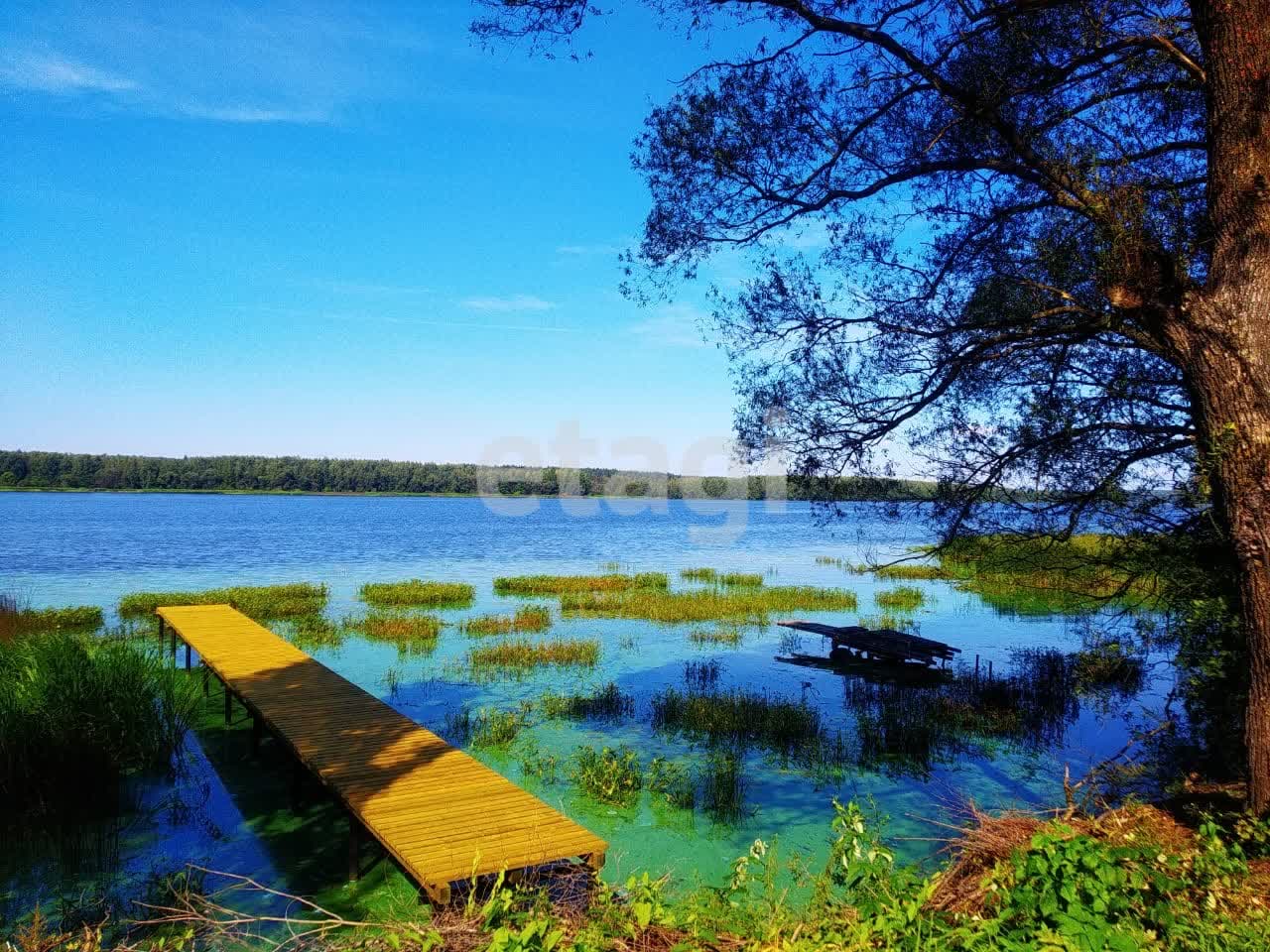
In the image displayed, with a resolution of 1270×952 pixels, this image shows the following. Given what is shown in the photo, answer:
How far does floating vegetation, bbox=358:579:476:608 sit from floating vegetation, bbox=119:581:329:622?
1.81 m

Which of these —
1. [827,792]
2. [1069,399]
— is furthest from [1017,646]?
[1069,399]

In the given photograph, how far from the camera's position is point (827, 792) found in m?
11.1

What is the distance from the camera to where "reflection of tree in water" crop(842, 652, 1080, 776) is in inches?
511

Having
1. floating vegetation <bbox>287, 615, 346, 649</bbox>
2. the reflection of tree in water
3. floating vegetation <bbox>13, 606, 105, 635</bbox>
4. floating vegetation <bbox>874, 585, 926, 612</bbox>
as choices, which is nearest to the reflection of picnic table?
the reflection of tree in water

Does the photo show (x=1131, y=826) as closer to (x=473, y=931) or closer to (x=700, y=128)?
(x=473, y=931)

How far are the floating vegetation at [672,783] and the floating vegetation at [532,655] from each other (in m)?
7.57

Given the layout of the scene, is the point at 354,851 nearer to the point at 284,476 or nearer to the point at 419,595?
the point at 419,595

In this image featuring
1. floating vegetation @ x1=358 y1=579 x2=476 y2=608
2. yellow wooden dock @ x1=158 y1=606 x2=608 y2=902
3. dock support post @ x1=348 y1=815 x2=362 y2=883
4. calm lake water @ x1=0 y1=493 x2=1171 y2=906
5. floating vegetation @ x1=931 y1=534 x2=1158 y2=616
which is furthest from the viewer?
floating vegetation @ x1=358 y1=579 x2=476 y2=608

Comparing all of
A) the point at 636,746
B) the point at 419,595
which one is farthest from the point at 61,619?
the point at 636,746

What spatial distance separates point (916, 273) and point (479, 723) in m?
9.87

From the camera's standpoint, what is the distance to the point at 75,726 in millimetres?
10711

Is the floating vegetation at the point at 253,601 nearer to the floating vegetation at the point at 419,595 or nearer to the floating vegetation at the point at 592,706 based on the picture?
the floating vegetation at the point at 419,595

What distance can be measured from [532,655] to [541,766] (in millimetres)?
8129

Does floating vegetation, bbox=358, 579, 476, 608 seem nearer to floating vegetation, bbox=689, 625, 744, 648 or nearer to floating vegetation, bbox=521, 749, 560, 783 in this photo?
floating vegetation, bbox=689, 625, 744, 648
